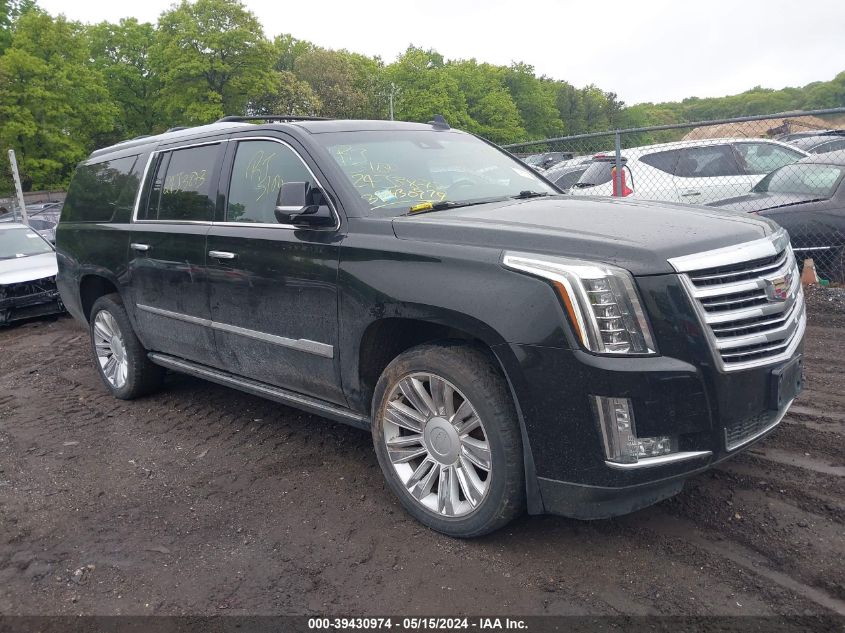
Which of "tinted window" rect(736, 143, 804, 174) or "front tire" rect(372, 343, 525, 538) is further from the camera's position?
"tinted window" rect(736, 143, 804, 174)

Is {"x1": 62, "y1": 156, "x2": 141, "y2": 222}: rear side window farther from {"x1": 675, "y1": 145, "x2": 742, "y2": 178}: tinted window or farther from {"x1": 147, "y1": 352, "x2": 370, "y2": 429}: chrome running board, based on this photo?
{"x1": 675, "y1": 145, "x2": 742, "y2": 178}: tinted window

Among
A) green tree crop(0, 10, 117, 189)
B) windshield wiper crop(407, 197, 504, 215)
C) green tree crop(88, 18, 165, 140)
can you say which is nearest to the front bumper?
windshield wiper crop(407, 197, 504, 215)

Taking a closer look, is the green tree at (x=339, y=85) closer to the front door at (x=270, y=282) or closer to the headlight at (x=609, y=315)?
the front door at (x=270, y=282)

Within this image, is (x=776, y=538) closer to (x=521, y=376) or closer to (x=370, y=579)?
(x=521, y=376)

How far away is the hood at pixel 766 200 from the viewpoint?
24.8 ft

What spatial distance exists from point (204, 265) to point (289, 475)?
141 cm

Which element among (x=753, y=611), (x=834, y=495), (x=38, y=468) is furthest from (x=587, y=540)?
(x=38, y=468)

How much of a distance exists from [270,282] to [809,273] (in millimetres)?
5995

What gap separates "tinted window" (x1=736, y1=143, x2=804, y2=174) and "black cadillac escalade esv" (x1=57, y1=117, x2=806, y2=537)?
621cm

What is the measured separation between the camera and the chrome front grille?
285 centimetres

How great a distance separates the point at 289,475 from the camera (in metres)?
4.20

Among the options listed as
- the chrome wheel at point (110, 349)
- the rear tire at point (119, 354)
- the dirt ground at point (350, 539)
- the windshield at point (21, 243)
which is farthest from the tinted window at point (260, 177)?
the windshield at point (21, 243)

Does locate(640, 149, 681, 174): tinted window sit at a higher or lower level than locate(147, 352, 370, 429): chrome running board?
higher

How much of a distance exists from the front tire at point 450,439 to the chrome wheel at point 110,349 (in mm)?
3074
